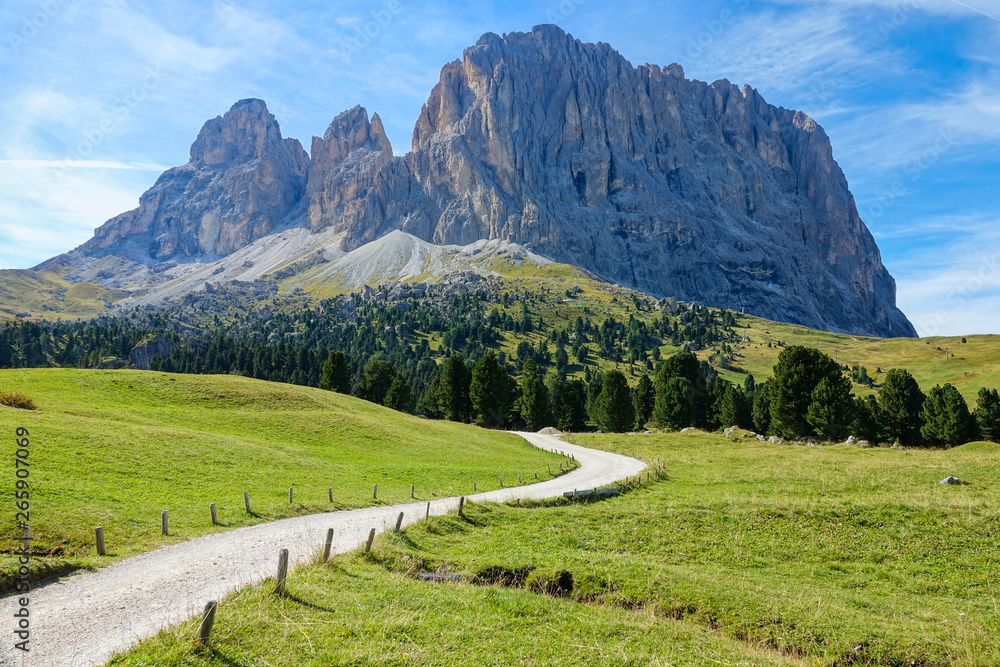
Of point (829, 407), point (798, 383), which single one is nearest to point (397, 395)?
point (798, 383)

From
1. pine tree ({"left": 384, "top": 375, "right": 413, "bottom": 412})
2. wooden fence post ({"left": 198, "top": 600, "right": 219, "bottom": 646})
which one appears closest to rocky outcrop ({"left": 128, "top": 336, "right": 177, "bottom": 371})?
pine tree ({"left": 384, "top": 375, "right": 413, "bottom": 412})

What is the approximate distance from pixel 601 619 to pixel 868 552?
51.1ft

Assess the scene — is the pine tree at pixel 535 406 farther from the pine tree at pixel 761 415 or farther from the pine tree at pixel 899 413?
the pine tree at pixel 899 413

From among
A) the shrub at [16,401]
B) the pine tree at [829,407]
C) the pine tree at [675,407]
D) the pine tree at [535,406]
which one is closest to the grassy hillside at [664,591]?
the pine tree at [829,407]

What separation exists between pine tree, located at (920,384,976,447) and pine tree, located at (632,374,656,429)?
49.9 meters

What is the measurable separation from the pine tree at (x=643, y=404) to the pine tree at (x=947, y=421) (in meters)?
49.9

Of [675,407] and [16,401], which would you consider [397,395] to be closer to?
[675,407]

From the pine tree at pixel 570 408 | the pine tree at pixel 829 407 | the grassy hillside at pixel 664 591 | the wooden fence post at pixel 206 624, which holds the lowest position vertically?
the pine tree at pixel 570 408

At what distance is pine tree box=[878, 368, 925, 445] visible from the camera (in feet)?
325

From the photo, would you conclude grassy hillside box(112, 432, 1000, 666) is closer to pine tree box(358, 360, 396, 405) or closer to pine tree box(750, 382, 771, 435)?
pine tree box(750, 382, 771, 435)

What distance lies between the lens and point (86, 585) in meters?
16.4

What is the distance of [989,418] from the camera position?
292 feet

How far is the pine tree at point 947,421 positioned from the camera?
86.9m

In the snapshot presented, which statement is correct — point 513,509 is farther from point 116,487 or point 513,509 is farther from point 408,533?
point 116,487
